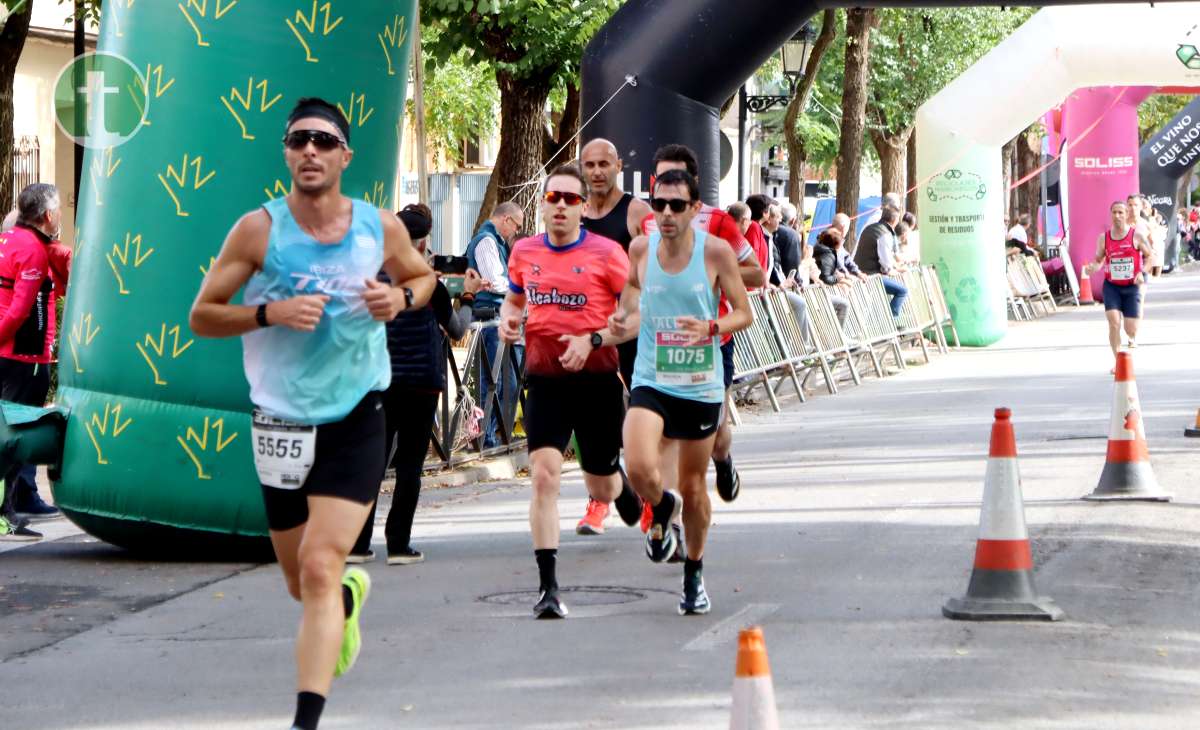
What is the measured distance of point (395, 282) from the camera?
240 inches

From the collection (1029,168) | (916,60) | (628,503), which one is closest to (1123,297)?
(628,503)

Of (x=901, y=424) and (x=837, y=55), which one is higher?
(x=837, y=55)

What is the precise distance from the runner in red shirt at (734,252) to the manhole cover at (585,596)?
542mm

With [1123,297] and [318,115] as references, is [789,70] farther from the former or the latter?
[318,115]

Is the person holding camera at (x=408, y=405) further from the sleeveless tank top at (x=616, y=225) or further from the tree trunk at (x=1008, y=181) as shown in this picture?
the tree trunk at (x=1008, y=181)

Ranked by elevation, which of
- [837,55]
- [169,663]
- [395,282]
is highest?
[837,55]

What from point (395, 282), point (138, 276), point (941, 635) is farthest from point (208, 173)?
point (941, 635)

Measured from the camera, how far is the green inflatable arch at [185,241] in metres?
9.38

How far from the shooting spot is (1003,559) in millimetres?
7844

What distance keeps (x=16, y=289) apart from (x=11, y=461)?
62.0 inches

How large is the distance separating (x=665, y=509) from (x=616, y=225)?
1623 mm

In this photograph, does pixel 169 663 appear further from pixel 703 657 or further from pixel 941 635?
pixel 941 635

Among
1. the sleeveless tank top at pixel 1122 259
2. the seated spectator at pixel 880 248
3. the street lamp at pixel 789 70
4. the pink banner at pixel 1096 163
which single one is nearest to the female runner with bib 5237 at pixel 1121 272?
the sleeveless tank top at pixel 1122 259

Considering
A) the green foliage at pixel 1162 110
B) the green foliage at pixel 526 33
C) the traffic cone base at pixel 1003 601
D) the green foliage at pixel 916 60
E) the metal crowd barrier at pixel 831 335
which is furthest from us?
the green foliage at pixel 1162 110
